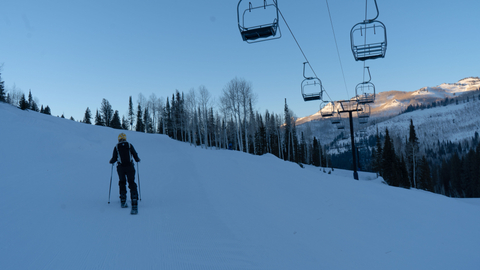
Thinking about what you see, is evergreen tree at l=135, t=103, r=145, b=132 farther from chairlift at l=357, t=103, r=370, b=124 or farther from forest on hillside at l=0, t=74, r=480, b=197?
chairlift at l=357, t=103, r=370, b=124

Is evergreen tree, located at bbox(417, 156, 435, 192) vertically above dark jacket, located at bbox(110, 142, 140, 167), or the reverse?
dark jacket, located at bbox(110, 142, 140, 167)

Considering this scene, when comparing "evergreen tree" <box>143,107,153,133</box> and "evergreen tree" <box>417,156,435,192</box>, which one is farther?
"evergreen tree" <box>143,107,153,133</box>

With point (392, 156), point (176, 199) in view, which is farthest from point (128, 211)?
point (392, 156)

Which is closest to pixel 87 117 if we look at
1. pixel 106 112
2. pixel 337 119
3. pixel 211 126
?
pixel 106 112

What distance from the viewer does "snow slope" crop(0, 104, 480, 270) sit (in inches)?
155

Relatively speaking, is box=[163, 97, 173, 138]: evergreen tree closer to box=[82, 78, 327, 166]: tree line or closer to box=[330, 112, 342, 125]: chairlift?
box=[82, 78, 327, 166]: tree line

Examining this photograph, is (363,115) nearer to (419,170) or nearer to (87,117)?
(419,170)

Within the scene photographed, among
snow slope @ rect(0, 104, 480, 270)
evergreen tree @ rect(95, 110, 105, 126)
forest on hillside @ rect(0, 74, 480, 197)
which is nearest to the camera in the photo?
snow slope @ rect(0, 104, 480, 270)

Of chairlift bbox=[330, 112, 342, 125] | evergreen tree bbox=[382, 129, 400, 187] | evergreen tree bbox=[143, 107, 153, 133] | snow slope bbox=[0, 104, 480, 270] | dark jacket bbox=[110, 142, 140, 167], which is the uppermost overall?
evergreen tree bbox=[143, 107, 153, 133]

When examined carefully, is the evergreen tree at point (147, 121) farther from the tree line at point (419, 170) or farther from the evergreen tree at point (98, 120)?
the tree line at point (419, 170)

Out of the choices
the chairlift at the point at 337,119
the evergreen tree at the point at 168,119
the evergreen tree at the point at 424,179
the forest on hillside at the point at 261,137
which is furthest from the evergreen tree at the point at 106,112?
the evergreen tree at the point at 424,179

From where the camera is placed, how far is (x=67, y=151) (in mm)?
15195

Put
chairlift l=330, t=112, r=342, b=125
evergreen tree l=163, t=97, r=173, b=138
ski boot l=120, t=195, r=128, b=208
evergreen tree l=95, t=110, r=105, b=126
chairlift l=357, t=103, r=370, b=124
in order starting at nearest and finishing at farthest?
ski boot l=120, t=195, r=128, b=208 < chairlift l=357, t=103, r=370, b=124 < chairlift l=330, t=112, r=342, b=125 < evergreen tree l=95, t=110, r=105, b=126 < evergreen tree l=163, t=97, r=173, b=138

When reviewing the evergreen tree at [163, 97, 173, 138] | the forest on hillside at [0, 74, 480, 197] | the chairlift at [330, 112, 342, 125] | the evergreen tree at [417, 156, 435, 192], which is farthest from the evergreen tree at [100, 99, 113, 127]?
the evergreen tree at [417, 156, 435, 192]
